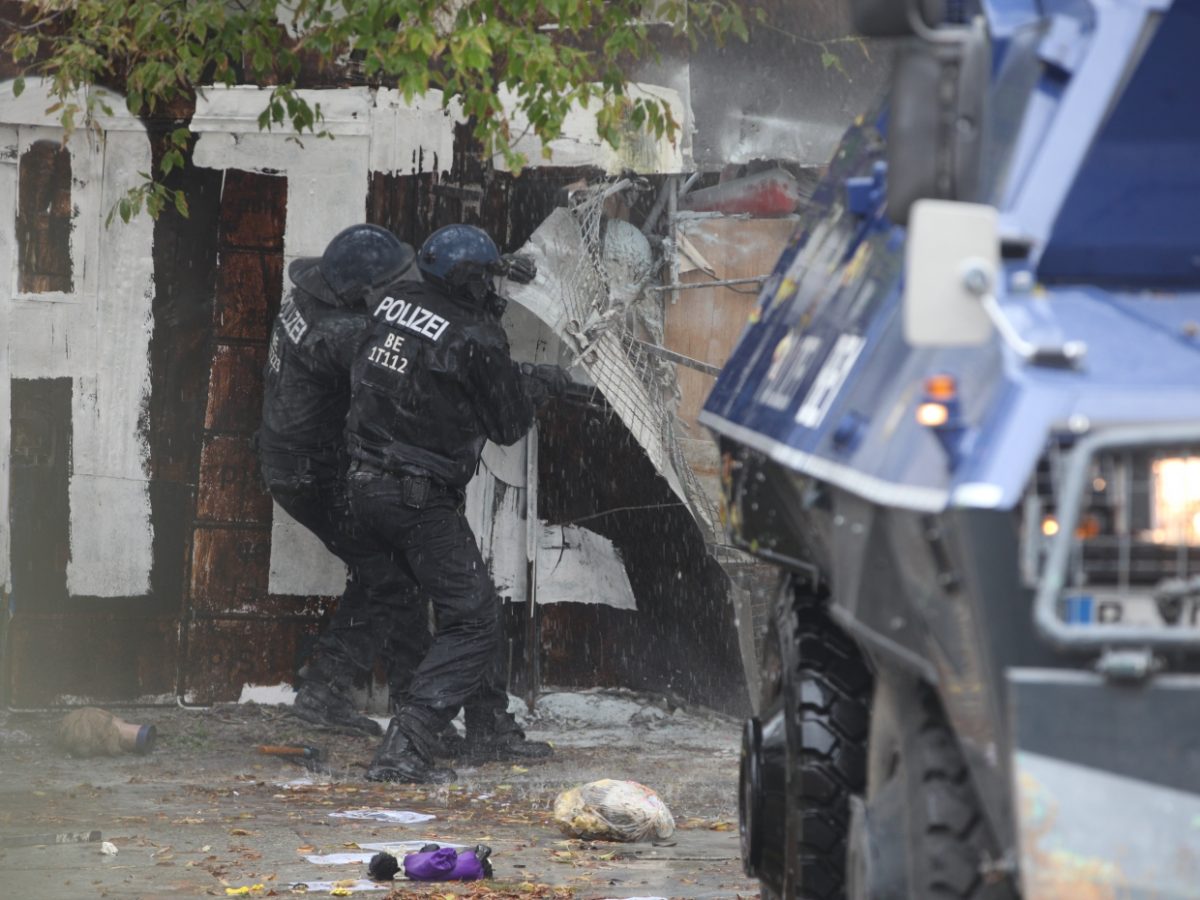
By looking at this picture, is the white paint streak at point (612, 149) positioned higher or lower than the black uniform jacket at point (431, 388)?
higher

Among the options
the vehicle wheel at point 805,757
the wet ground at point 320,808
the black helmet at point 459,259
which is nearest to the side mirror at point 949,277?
the vehicle wheel at point 805,757

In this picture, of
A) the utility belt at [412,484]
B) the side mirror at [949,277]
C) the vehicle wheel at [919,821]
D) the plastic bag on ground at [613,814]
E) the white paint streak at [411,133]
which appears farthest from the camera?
the white paint streak at [411,133]

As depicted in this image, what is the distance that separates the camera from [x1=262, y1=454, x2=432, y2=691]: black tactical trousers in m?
8.88

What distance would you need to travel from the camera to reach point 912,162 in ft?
11.2

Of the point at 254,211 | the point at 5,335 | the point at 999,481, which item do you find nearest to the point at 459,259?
the point at 254,211

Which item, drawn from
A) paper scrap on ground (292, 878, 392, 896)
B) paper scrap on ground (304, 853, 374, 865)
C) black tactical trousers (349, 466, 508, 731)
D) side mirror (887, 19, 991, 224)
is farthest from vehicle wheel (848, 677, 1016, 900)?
black tactical trousers (349, 466, 508, 731)

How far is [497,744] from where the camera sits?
8.61 metres

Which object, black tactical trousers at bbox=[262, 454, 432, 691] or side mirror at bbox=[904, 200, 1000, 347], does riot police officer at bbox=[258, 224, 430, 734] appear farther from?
side mirror at bbox=[904, 200, 1000, 347]

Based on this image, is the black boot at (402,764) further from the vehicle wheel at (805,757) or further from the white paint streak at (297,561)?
the vehicle wheel at (805,757)

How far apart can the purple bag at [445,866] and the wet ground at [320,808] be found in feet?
0.21

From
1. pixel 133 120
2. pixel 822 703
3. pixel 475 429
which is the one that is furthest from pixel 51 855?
pixel 133 120

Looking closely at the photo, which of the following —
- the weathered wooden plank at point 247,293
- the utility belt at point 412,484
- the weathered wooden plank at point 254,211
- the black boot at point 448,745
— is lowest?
the black boot at point 448,745

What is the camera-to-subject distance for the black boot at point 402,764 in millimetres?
7961

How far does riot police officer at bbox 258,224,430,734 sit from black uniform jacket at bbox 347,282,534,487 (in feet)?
1.13
